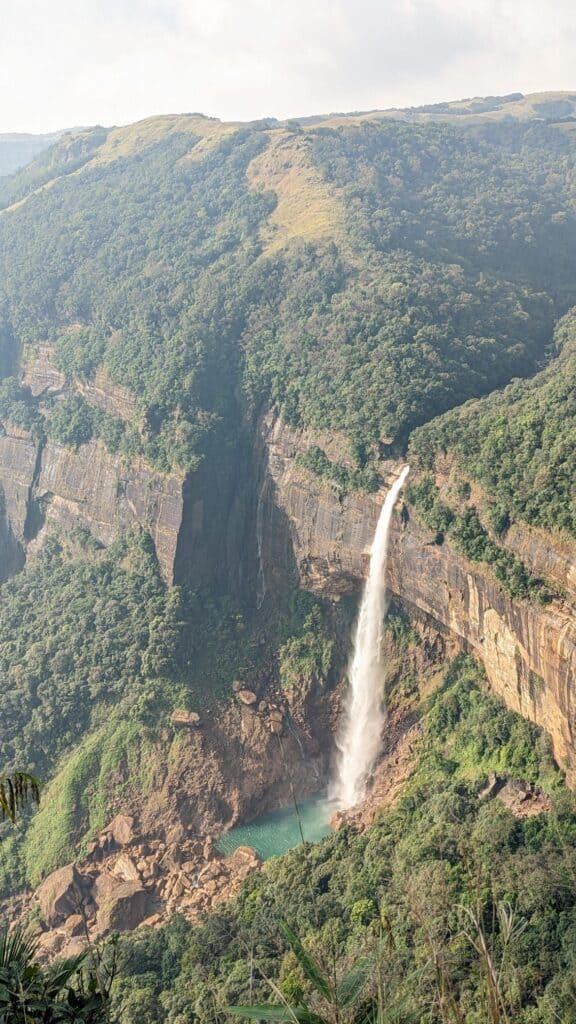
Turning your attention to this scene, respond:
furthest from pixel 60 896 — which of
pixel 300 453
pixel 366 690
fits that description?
pixel 300 453

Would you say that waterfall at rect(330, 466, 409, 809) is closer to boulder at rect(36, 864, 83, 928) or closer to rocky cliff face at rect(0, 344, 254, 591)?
rocky cliff face at rect(0, 344, 254, 591)

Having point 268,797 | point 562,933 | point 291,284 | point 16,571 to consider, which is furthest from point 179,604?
point 562,933

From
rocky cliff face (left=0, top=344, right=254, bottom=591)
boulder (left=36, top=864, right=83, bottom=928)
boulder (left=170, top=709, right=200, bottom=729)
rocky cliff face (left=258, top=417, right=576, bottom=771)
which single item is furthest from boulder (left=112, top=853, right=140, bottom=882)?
rocky cliff face (left=258, top=417, right=576, bottom=771)

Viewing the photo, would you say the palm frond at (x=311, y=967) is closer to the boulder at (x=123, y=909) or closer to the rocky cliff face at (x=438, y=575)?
the rocky cliff face at (x=438, y=575)

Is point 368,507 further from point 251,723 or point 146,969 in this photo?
point 146,969

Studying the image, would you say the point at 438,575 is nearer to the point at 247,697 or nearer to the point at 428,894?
the point at 247,697
